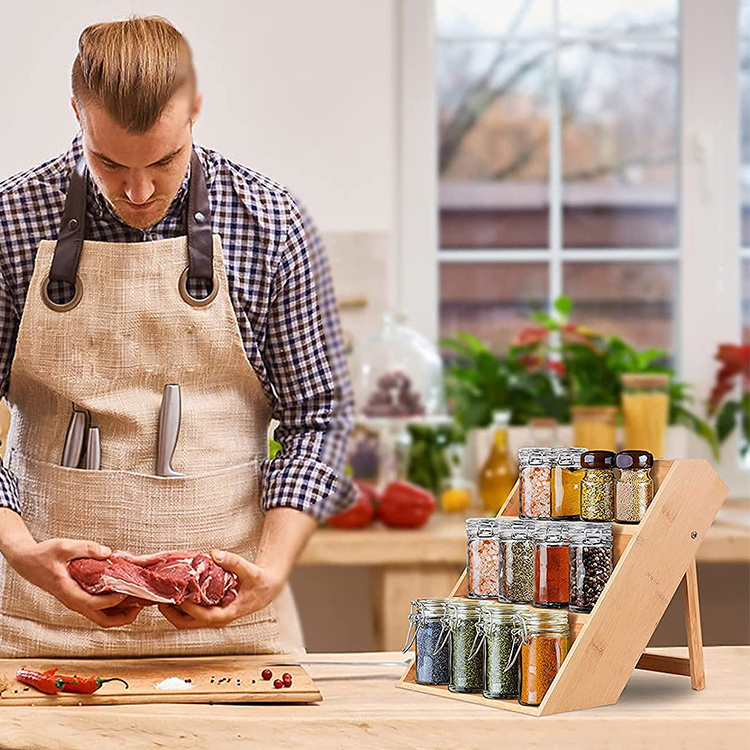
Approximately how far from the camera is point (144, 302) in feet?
4.21

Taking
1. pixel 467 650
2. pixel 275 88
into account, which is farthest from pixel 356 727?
pixel 275 88

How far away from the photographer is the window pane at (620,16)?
276 centimetres

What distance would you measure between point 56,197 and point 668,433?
62.8 inches

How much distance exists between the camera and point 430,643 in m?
1.14

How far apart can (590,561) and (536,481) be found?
0.33 ft

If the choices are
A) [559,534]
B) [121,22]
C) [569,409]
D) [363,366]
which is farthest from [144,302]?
[569,409]

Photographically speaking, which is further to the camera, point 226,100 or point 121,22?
point 226,100

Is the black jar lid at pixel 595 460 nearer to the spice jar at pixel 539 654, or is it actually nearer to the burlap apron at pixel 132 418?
the spice jar at pixel 539 654

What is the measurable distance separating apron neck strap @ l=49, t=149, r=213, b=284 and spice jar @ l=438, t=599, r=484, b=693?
0.45 meters

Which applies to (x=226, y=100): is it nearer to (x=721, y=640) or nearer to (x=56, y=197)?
(x=56, y=197)

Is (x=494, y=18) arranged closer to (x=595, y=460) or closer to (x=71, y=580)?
(x=595, y=460)

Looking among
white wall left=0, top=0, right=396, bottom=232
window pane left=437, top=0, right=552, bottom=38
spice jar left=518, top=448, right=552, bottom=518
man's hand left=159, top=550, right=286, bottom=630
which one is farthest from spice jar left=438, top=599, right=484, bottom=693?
window pane left=437, top=0, right=552, bottom=38

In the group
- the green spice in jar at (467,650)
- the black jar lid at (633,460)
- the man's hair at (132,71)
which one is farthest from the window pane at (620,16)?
the green spice in jar at (467,650)

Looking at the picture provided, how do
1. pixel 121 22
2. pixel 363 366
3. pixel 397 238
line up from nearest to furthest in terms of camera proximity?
pixel 121 22
pixel 363 366
pixel 397 238
